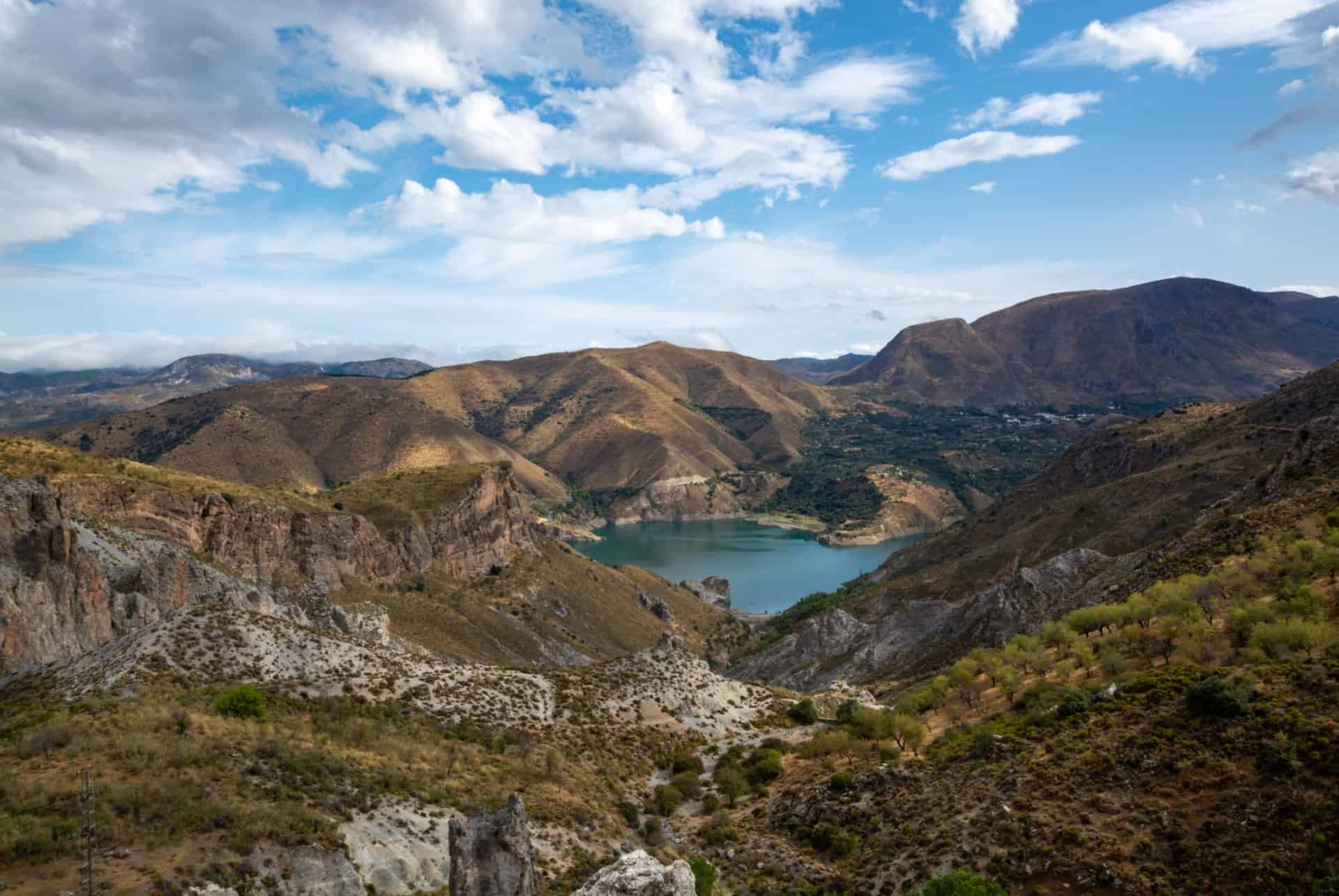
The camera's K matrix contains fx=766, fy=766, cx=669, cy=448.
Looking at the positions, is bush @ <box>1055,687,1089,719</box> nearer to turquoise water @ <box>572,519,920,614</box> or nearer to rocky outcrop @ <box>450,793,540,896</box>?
rocky outcrop @ <box>450,793,540,896</box>

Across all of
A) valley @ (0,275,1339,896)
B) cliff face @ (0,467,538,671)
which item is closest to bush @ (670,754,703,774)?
valley @ (0,275,1339,896)

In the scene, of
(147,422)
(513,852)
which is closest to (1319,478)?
(513,852)

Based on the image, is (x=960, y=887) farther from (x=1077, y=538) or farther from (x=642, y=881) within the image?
(x=1077, y=538)

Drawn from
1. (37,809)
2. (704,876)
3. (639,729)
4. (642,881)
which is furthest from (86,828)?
(639,729)

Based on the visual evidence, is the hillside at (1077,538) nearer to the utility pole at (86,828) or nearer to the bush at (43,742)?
the utility pole at (86,828)

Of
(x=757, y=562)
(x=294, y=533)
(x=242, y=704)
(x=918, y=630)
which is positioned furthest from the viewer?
(x=757, y=562)

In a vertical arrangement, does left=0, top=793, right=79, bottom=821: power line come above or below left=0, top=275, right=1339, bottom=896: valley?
above
